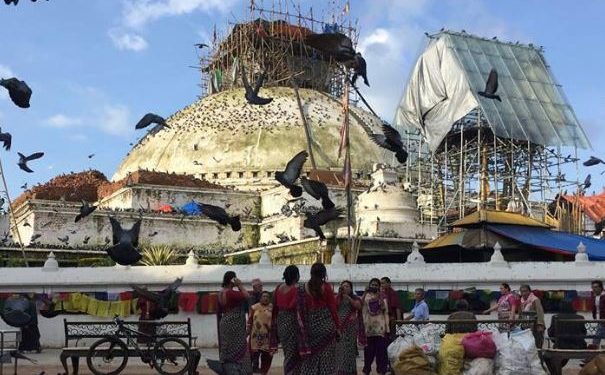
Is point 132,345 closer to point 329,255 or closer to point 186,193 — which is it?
point 329,255

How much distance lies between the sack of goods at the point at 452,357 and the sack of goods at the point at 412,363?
0.16 metres

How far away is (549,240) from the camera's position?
927 inches

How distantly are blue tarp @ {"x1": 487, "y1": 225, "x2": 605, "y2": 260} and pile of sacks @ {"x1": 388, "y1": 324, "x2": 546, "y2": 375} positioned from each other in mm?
12991

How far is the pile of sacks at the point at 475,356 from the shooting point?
9.77m

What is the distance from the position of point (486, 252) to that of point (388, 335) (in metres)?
11.2

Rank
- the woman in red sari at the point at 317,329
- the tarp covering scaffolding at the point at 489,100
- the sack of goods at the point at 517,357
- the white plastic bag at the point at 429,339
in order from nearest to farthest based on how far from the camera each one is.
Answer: the woman in red sari at the point at 317,329 < the sack of goods at the point at 517,357 < the white plastic bag at the point at 429,339 < the tarp covering scaffolding at the point at 489,100

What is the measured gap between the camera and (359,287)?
1788 cm

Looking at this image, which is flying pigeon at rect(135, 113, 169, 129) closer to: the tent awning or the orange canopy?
the tent awning

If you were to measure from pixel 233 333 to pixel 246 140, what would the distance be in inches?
1208

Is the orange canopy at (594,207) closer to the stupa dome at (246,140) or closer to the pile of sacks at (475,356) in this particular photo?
the stupa dome at (246,140)

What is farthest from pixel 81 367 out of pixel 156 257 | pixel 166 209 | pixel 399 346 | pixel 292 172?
pixel 166 209

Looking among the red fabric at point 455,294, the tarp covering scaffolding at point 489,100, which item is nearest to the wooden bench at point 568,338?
the red fabric at point 455,294

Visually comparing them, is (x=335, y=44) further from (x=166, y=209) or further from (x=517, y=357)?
(x=166, y=209)

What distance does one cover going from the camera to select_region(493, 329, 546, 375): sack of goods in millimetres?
9742
